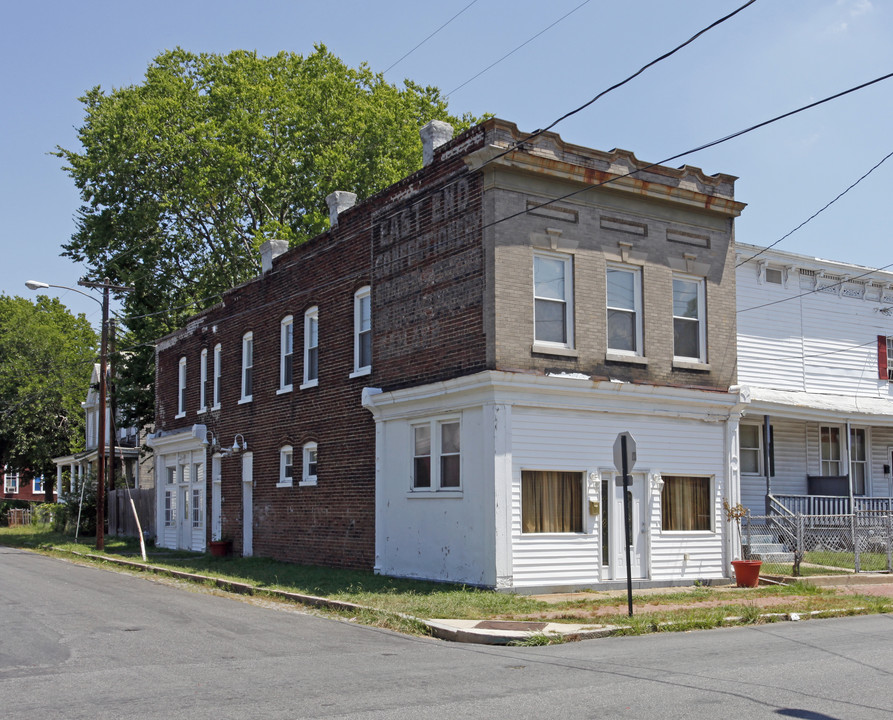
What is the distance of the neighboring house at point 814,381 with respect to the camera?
24.2 meters

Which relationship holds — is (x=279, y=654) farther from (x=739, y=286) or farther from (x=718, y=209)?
(x=739, y=286)

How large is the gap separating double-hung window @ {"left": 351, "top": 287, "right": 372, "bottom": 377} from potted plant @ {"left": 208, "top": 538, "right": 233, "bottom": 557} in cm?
856

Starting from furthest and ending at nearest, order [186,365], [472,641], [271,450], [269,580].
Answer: [186,365]
[271,450]
[269,580]
[472,641]

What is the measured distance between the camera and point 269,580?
1956 centimetres

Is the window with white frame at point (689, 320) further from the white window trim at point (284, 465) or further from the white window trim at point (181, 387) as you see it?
the white window trim at point (181, 387)

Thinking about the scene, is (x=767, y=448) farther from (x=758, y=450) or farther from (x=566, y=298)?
(x=566, y=298)

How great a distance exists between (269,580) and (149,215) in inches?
839

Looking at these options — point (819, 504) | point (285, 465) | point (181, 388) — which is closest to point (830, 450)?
point (819, 504)

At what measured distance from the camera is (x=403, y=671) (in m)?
9.84

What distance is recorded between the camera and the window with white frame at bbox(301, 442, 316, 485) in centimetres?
2338

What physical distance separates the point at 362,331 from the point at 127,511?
907 inches

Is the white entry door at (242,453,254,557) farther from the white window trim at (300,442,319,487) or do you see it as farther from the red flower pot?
the red flower pot

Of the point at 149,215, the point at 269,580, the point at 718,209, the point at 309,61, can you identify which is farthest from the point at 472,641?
the point at 309,61

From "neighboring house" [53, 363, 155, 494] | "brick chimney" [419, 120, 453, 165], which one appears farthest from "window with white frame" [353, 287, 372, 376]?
"neighboring house" [53, 363, 155, 494]
